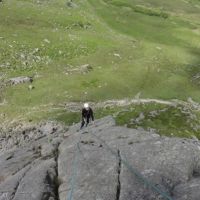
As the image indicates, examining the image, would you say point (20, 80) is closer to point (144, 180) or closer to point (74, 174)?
point (74, 174)

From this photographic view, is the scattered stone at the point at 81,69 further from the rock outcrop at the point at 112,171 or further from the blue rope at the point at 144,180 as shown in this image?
the blue rope at the point at 144,180

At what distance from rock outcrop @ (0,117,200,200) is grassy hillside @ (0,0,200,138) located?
3403 centimetres

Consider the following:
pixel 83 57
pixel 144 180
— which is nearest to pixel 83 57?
pixel 83 57

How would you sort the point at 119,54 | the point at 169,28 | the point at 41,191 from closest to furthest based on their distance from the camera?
the point at 41,191 < the point at 119,54 < the point at 169,28

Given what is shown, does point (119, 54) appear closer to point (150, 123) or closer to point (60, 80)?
point (60, 80)

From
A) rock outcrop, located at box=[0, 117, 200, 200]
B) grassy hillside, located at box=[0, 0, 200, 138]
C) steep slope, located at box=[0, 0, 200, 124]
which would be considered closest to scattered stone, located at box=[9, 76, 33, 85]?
steep slope, located at box=[0, 0, 200, 124]

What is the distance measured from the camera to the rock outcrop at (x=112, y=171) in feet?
95.6

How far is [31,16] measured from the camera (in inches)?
4459

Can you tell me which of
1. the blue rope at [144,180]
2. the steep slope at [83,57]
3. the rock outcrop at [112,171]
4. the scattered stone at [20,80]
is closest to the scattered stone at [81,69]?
the steep slope at [83,57]

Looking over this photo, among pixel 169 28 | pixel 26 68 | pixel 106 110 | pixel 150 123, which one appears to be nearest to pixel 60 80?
pixel 26 68

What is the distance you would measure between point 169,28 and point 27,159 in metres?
101

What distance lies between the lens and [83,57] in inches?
3765

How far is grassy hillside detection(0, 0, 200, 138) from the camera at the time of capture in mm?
79125

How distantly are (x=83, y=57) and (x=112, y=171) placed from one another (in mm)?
65257
